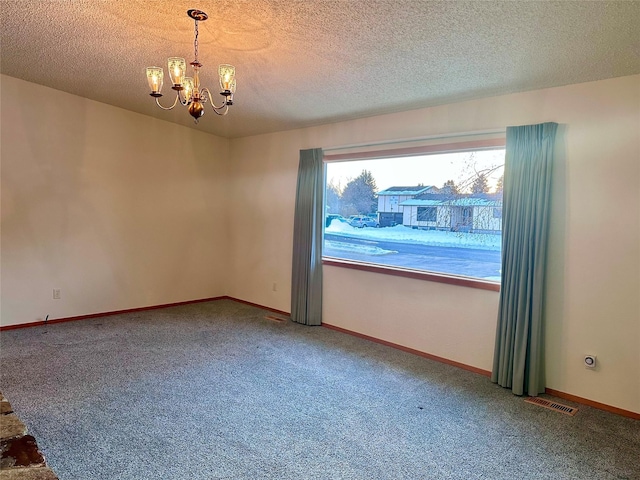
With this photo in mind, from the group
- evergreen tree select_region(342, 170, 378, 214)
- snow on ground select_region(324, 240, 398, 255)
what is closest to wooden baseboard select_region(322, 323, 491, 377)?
snow on ground select_region(324, 240, 398, 255)

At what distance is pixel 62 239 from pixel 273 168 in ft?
8.83

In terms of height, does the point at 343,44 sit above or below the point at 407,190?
above

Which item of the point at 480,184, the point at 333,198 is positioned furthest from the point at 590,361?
the point at 333,198

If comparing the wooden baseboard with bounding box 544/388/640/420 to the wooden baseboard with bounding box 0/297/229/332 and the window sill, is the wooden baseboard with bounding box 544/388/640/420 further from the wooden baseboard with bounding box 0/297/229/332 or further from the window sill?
the wooden baseboard with bounding box 0/297/229/332

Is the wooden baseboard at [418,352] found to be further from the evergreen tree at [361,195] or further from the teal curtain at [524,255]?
the evergreen tree at [361,195]

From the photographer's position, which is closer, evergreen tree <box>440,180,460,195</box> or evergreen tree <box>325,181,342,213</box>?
evergreen tree <box>440,180,460,195</box>

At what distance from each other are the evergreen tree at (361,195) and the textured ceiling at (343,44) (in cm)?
94

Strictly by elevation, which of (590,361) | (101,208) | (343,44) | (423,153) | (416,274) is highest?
(343,44)

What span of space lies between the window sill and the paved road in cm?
8

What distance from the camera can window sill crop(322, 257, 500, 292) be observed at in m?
3.55

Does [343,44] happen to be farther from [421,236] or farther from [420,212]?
[421,236]

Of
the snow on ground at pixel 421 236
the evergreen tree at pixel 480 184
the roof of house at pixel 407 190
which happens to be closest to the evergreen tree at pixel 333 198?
the snow on ground at pixel 421 236

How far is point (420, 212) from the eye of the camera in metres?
4.11

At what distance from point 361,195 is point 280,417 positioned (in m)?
2.72
